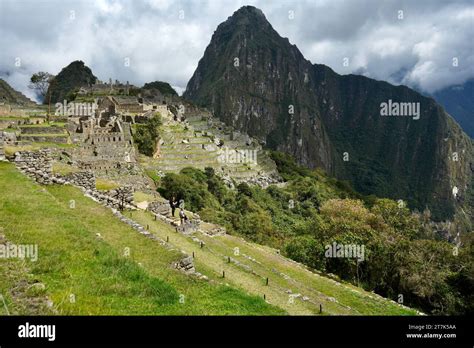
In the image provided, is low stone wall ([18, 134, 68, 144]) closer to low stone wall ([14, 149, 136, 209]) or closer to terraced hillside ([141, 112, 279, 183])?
terraced hillside ([141, 112, 279, 183])

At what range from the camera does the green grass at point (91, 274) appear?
23.5 ft

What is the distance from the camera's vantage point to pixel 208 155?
6825cm

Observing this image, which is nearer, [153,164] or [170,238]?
[170,238]

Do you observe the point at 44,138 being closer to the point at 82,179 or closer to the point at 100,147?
the point at 100,147

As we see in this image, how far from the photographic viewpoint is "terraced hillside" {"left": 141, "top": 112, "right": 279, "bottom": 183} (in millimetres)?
59688

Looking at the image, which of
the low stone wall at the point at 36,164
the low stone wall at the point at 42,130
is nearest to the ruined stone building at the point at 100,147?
the low stone wall at the point at 42,130

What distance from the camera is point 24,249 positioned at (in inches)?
352

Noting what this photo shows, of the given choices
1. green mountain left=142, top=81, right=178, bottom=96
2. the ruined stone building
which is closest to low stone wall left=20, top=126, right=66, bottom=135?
the ruined stone building

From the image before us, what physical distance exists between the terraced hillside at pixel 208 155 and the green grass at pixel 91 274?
41.2m

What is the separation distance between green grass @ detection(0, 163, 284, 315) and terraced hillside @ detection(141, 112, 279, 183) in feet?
135
